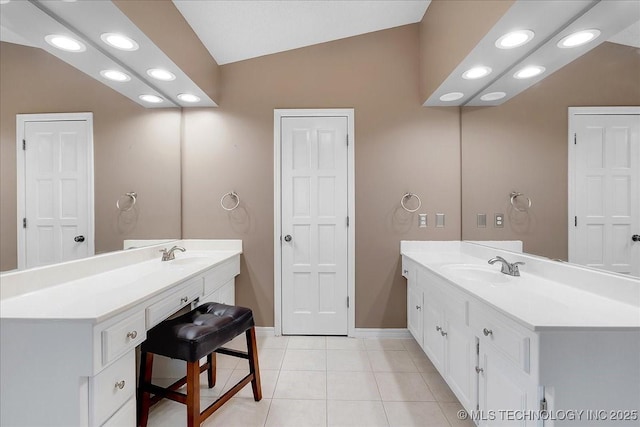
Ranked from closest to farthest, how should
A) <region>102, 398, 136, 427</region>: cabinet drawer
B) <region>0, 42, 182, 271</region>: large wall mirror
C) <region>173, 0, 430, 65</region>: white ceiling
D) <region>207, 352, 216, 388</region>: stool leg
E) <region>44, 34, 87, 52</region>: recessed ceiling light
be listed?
<region>102, 398, 136, 427</region>: cabinet drawer
<region>0, 42, 182, 271</region>: large wall mirror
<region>44, 34, 87, 52</region>: recessed ceiling light
<region>207, 352, 216, 388</region>: stool leg
<region>173, 0, 430, 65</region>: white ceiling

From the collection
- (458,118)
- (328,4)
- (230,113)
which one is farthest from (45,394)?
(458,118)

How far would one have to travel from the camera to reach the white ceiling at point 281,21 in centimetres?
212

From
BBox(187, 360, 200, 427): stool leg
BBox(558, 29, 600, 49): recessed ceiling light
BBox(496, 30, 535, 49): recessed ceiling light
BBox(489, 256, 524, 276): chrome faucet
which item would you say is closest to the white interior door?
BBox(489, 256, 524, 276): chrome faucet

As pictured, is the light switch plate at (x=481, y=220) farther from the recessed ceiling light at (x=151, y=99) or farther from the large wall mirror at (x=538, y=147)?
the recessed ceiling light at (x=151, y=99)

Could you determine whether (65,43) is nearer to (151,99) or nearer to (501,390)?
(151,99)

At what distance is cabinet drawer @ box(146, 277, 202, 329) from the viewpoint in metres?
1.42

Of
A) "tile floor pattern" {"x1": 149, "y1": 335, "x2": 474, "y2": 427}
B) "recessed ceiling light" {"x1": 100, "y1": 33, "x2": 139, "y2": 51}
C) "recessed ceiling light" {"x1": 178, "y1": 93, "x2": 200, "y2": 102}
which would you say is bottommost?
"tile floor pattern" {"x1": 149, "y1": 335, "x2": 474, "y2": 427}

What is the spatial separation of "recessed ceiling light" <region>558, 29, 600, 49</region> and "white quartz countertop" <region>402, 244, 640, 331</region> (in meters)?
1.17

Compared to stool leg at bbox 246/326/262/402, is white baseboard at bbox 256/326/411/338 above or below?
below

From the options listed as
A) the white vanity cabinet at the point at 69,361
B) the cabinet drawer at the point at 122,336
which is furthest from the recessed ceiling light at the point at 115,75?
the cabinet drawer at the point at 122,336

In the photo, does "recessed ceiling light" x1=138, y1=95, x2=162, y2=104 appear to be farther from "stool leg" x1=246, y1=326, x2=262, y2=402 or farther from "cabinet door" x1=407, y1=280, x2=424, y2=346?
"cabinet door" x1=407, y1=280, x2=424, y2=346

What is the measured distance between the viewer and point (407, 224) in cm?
273

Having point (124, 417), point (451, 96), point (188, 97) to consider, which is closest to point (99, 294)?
point (124, 417)

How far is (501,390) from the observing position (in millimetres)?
1264
